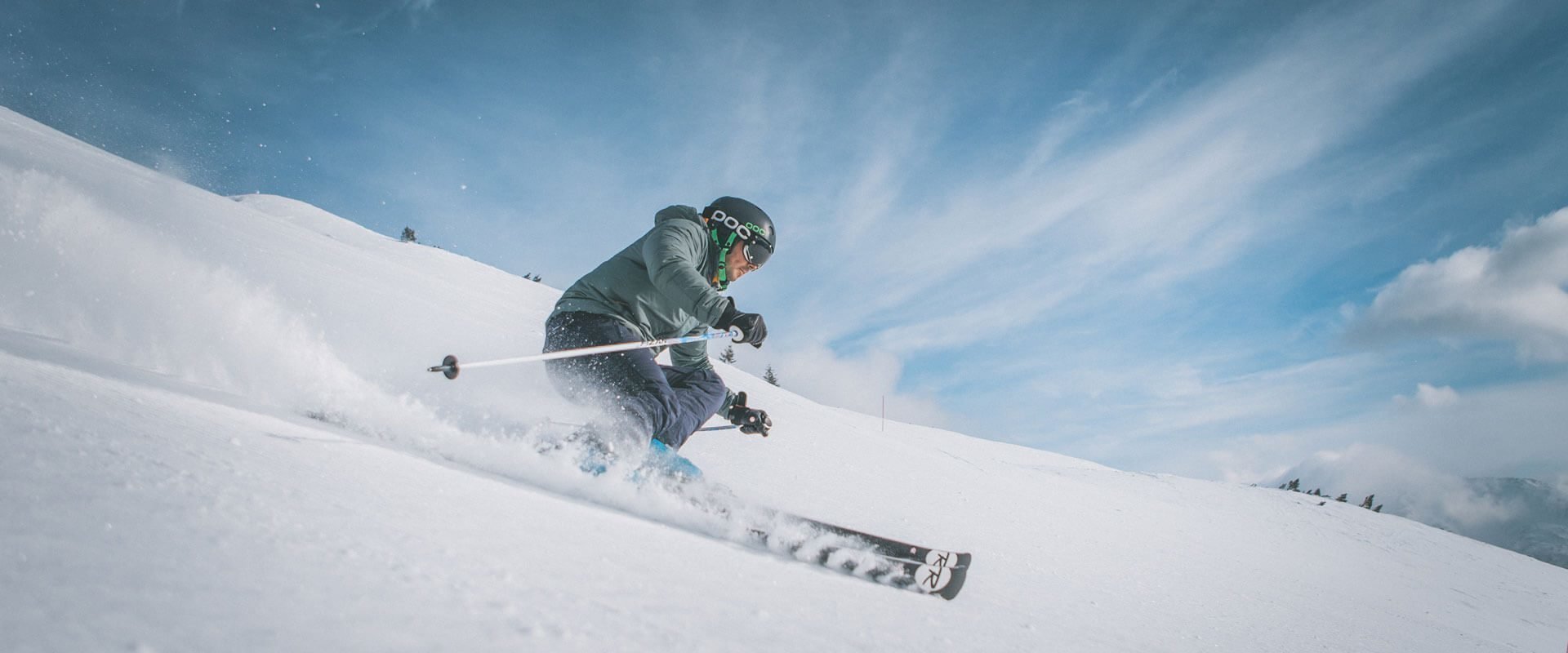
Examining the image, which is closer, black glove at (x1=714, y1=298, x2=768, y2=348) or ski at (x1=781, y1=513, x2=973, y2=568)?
ski at (x1=781, y1=513, x2=973, y2=568)

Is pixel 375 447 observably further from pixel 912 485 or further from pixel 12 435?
pixel 912 485

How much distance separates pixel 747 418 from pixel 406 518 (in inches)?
133

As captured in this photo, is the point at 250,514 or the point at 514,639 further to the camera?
Answer: the point at 250,514

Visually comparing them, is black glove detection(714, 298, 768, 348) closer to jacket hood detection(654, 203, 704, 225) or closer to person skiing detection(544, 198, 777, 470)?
person skiing detection(544, 198, 777, 470)

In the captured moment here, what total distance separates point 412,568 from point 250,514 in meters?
0.34

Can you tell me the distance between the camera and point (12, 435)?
3.94ft

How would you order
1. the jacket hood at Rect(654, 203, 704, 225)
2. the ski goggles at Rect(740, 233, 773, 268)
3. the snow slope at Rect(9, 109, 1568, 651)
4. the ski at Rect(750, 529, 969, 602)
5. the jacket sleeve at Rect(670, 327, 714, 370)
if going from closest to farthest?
the snow slope at Rect(9, 109, 1568, 651) → the ski at Rect(750, 529, 969, 602) → the jacket hood at Rect(654, 203, 704, 225) → the ski goggles at Rect(740, 233, 773, 268) → the jacket sleeve at Rect(670, 327, 714, 370)

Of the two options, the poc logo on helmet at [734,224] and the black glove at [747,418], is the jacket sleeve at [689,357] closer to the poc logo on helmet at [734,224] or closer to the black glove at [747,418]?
the black glove at [747,418]

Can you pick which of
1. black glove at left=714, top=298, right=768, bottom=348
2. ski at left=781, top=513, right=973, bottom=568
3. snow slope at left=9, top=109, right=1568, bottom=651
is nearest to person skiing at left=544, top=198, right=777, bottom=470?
black glove at left=714, top=298, right=768, bottom=348

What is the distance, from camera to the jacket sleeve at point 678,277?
3.76 m

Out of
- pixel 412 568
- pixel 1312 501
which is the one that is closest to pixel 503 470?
pixel 412 568

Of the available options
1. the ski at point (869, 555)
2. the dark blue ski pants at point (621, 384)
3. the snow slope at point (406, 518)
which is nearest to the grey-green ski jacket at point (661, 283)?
the dark blue ski pants at point (621, 384)

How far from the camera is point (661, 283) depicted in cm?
A: 381

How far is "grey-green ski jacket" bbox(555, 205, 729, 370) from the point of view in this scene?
3.80 metres
